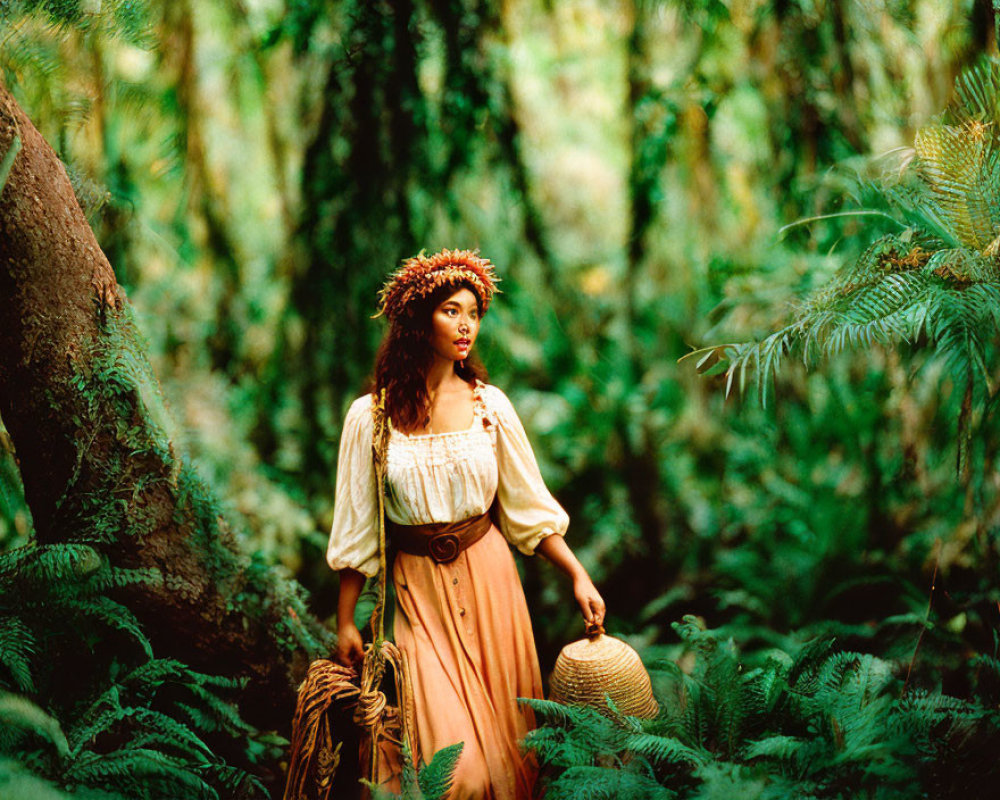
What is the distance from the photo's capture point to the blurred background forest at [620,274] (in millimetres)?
3402

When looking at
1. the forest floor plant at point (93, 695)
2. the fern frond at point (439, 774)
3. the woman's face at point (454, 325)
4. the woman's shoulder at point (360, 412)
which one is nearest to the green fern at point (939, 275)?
the woman's face at point (454, 325)

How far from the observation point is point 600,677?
7.18 ft

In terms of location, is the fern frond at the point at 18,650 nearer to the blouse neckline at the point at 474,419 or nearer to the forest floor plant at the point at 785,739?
the blouse neckline at the point at 474,419

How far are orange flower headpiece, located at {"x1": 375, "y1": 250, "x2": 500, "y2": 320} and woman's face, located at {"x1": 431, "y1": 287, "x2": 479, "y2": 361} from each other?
48 mm

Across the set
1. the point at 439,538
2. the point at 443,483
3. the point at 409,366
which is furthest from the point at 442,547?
the point at 409,366

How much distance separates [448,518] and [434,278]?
2.44 feet

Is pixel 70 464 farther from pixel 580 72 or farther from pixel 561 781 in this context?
pixel 580 72

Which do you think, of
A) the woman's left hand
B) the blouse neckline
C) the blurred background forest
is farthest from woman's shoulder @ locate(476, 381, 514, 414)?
the blurred background forest

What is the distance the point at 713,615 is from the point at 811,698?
2.42m

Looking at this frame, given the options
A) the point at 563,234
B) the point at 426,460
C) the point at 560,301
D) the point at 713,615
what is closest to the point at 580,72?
the point at 563,234

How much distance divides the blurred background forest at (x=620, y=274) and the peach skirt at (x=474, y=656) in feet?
4.24

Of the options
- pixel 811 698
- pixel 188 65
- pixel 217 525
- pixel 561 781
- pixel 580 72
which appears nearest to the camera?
pixel 561 781

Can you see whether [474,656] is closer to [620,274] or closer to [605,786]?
[605,786]

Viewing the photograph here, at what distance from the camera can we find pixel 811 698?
90.1 inches
